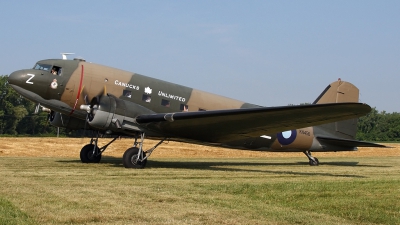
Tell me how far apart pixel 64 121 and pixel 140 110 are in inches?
162

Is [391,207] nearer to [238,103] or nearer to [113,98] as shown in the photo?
[113,98]

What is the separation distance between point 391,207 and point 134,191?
4.91m

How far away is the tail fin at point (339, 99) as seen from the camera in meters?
21.6

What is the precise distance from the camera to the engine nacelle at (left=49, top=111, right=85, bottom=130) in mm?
19031

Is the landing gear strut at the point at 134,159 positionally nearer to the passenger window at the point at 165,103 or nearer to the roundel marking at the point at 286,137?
the passenger window at the point at 165,103

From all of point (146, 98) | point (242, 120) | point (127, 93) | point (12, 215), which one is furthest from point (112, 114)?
point (12, 215)

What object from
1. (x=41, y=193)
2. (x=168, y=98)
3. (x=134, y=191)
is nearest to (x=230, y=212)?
(x=134, y=191)

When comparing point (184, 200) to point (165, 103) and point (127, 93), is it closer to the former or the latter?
point (127, 93)

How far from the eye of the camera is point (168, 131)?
17.0 meters

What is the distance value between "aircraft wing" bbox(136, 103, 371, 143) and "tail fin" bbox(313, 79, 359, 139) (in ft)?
17.7

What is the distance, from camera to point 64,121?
19094mm

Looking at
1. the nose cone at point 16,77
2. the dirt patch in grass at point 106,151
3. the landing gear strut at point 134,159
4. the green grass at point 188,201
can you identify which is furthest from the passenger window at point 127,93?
the dirt patch in grass at point 106,151

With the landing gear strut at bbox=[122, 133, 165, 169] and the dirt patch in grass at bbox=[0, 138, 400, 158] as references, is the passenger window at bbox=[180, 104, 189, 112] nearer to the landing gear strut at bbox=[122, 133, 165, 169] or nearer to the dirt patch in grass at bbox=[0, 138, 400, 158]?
the landing gear strut at bbox=[122, 133, 165, 169]

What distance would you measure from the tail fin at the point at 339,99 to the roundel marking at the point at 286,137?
4.17 feet
